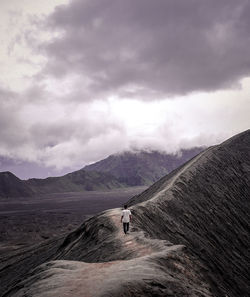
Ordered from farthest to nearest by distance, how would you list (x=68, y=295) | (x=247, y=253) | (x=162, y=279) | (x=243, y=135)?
1. (x=243, y=135)
2. (x=247, y=253)
3. (x=162, y=279)
4. (x=68, y=295)

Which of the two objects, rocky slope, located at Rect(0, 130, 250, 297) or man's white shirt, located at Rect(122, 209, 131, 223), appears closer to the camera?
rocky slope, located at Rect(0, 130, 250, 297)

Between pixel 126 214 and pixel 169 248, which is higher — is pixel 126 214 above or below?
above

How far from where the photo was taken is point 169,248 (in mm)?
16703

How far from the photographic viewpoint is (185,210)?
138 ft

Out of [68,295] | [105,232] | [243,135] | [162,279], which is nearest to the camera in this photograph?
[68,295]

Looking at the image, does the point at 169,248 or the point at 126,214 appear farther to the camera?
the point at 126,214

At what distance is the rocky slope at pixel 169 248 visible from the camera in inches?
483

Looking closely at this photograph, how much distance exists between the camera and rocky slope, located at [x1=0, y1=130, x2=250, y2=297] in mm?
12266

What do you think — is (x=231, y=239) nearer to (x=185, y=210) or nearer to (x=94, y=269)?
(x=185, y=210)

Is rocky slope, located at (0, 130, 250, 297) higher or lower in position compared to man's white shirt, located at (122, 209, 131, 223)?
lower

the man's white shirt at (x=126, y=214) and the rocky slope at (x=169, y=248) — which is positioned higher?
the man's white shirt at (x=126, y=214)

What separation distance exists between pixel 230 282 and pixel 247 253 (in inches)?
541

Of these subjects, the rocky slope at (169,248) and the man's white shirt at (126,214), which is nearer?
the rocky slope at (169,248)

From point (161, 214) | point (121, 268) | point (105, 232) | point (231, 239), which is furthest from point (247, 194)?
point (121, 268)
